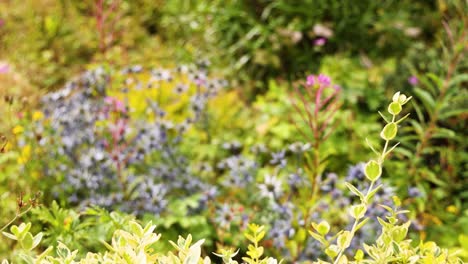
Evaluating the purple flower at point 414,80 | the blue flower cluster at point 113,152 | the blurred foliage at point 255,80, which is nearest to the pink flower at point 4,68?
the blurred foliage at point 255,80

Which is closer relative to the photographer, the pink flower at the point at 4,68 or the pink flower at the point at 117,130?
the pink flower at the point at 117,130

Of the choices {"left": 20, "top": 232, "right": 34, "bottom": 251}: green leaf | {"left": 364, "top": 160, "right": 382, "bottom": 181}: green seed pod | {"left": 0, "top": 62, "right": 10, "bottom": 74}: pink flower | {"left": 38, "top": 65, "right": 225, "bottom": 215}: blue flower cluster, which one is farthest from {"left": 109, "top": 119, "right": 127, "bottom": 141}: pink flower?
{"left": 0, "top": 62, "right": 10, "bottom": 74}: pink flower

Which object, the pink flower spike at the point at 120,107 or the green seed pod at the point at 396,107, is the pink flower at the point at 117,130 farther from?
the green seed pod at the point at 396,107

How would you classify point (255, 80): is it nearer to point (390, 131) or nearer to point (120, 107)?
point (120, 107)

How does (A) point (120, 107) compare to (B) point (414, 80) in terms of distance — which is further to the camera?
(B) point (414, 80)

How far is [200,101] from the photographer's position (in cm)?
296

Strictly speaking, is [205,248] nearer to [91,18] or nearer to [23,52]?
[23,52]

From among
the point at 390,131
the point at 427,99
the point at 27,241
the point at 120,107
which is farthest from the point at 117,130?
the point at 390,131

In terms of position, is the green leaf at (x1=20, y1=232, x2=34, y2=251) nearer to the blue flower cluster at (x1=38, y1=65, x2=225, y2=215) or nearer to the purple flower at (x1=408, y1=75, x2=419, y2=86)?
the blue flower cluster at (x1=38, y1=65, x2=225, y2=215)

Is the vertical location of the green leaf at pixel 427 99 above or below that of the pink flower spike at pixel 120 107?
below

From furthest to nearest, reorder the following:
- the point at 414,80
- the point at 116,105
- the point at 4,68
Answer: the point at 4,68, the point at 414,80, the point at 116,105

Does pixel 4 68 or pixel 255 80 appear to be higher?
pixel 4 68

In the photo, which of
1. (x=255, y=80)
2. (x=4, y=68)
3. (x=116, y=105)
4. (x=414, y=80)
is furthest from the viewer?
(x=255, y=80)

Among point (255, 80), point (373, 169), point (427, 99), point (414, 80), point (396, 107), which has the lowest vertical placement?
point (255, 80)
